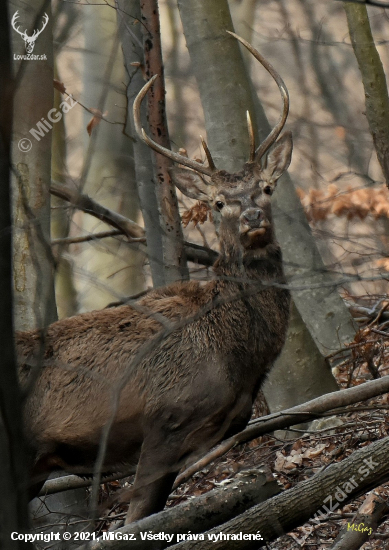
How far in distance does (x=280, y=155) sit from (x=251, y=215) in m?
1.20

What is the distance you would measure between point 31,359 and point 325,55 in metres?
16.3

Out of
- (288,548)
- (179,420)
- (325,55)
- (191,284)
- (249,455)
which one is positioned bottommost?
(288,548)

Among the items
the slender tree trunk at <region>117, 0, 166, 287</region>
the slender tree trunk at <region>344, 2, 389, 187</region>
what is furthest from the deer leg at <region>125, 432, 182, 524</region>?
the slender tree trunk at <region>344, 2, 389, 187</region>

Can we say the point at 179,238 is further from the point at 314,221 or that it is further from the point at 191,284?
the point at 314,221

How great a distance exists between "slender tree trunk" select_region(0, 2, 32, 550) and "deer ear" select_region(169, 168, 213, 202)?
441 cm

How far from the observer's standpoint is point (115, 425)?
15.9 feet

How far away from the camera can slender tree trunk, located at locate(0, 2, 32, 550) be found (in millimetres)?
1740

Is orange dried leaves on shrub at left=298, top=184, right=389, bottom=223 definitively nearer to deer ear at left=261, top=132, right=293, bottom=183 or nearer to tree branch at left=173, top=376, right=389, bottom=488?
deer ear at left=261, top=132, right=293, bottom=183

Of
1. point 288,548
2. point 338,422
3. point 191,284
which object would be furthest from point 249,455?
point 191,284

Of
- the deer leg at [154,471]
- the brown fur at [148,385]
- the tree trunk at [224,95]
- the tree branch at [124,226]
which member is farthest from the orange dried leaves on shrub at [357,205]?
the deer leg at [154,471]

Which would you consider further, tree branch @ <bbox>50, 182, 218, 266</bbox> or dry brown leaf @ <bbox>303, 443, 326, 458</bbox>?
tree branch @ <bbox>50, 182, 218, 266</bbox>

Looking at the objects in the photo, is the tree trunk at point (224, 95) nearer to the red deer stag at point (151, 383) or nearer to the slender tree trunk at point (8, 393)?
the red deer stag at point (151, 383)

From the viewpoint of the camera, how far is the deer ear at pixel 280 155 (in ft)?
20.4

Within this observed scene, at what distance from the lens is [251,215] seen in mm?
5352
